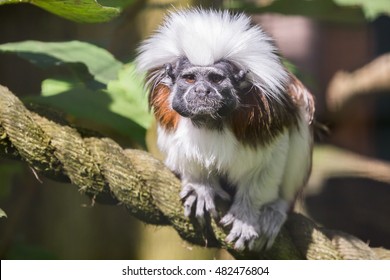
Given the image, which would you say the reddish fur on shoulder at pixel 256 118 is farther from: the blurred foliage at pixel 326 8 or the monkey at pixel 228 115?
the blurred foliage at pixel 326 8

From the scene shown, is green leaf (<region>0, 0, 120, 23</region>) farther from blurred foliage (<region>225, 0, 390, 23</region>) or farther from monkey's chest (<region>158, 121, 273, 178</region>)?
blurred foliage (<region>225, 0, 390, 23</region>)

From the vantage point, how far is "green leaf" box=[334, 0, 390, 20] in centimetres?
229

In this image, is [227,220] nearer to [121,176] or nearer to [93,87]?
[121,176]

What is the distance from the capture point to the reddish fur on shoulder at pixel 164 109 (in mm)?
1897

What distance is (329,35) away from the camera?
9.34 ft

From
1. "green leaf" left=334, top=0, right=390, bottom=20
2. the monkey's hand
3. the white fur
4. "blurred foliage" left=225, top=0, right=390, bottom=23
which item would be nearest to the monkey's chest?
the white fur

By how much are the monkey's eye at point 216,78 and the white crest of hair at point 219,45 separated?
3cm

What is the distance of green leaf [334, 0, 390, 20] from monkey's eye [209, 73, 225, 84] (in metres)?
0.75

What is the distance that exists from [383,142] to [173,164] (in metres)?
0.90

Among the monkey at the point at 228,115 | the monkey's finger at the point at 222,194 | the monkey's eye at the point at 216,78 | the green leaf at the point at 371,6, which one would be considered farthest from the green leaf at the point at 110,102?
the green leaf at the point at 371,6

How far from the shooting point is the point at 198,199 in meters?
1.93

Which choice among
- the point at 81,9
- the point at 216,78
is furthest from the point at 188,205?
the point at 81,9

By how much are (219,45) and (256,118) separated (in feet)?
0.71

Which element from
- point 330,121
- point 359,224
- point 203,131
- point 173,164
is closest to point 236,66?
point 203,131
